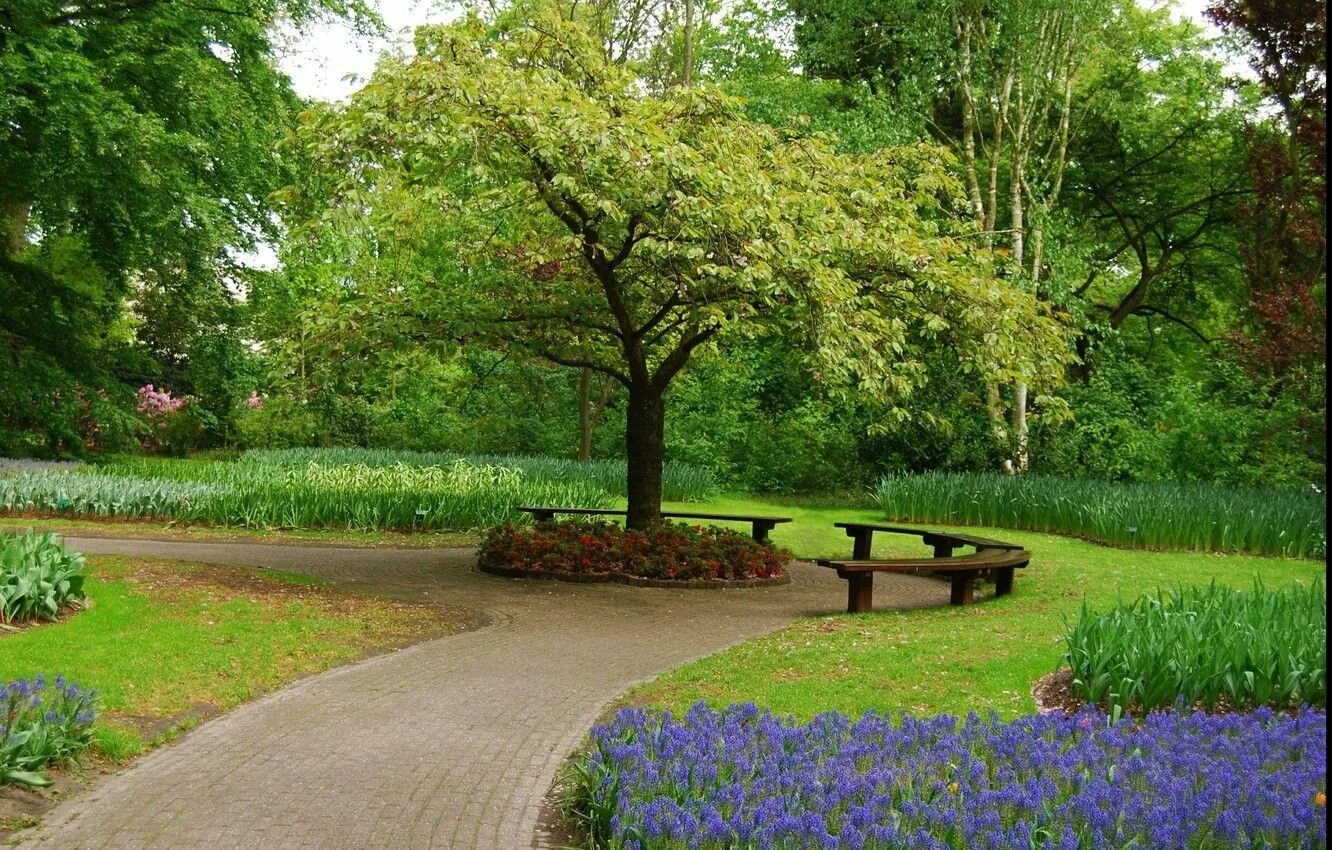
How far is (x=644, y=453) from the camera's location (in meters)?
12.6

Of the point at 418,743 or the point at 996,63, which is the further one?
the point at 996,63

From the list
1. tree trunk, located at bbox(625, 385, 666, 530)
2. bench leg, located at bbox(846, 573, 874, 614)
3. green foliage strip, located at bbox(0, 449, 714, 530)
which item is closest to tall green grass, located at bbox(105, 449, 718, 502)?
green foliage strip, located at bbox(0, 449, 714, 530)

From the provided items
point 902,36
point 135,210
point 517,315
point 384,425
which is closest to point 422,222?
point 517,315

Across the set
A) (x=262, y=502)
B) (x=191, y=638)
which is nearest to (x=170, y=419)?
(x=262, y=502)

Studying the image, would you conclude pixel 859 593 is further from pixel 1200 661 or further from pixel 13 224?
pixel 13 224

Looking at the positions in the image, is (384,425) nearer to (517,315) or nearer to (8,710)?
(517,315)

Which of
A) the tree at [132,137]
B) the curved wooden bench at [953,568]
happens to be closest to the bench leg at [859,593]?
the curved wooden bench at [953,568]

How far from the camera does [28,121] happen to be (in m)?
14.1

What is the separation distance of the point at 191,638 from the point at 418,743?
2.81m

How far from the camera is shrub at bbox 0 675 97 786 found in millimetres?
4660

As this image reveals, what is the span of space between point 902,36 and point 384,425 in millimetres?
15199

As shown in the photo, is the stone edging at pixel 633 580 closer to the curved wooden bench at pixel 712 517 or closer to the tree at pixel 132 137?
the curved wooden bench at pixel 712 517

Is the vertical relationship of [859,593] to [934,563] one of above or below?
below

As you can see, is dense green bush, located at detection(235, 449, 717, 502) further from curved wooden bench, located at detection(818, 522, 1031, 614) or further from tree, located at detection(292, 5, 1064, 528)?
curved wooden bench, located at detection(818, 522, 1031, 614)
